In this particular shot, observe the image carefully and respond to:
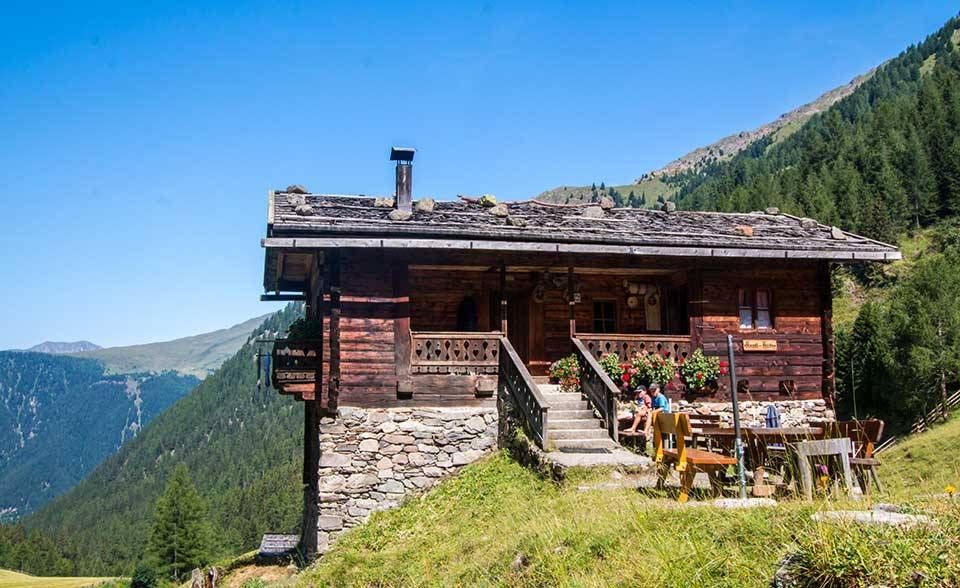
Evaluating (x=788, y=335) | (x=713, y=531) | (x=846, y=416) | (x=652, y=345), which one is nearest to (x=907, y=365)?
(x=846, y=416)

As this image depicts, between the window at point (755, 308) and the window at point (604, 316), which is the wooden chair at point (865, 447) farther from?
the window at point (604, 316)

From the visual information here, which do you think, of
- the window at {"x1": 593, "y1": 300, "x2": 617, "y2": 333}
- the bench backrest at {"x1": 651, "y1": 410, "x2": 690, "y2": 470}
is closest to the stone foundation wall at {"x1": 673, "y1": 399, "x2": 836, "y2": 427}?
the window at {"x1": 593, "y1": 300, "x2": 617, "y2": 333}

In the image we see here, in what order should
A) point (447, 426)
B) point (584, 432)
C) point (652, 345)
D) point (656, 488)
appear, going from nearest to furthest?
point (656, 488) < point (584, 432) < point (447, 426) < point (652, 345)

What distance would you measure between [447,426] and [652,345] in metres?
5.20

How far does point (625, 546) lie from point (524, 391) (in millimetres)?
8461

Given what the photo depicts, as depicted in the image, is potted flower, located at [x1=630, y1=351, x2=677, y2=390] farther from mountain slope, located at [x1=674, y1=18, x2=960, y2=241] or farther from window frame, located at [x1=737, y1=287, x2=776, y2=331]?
mountain slope, located at [x1=674, y1=18, x2=960, y2=241]

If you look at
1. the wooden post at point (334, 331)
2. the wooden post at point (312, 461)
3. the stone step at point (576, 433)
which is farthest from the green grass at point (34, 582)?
the stone step at point (576, 433)

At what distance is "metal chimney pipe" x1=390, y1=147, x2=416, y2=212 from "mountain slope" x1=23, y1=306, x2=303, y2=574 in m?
81.8

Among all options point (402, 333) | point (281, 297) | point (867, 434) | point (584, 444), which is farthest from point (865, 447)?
point (281, 297)

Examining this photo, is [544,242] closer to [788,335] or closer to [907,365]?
[788,335]

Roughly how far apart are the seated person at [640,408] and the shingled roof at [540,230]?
10.2 feet

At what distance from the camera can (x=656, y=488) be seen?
10984 mm

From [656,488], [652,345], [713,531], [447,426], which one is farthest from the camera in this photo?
[652,345]

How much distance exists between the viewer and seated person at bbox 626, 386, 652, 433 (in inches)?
629
